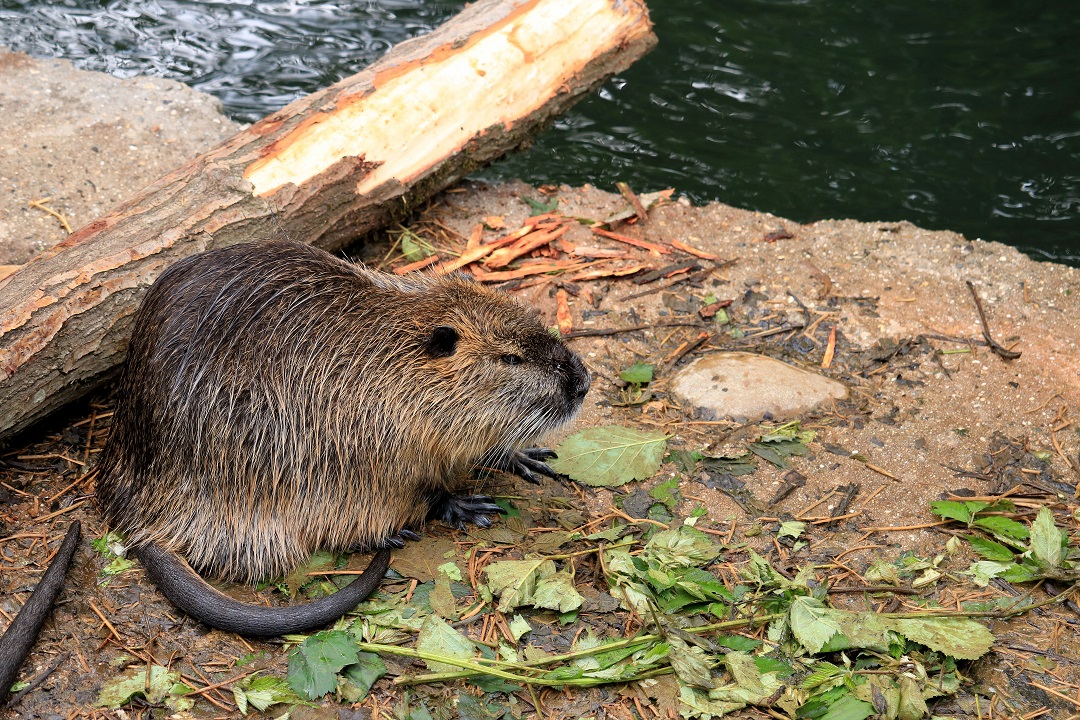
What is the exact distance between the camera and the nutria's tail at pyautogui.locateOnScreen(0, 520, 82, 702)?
7.52 ft

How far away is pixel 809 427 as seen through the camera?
10.8 ft

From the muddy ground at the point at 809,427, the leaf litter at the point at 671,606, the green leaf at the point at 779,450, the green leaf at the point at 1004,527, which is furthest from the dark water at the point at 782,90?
the green leaf at the point at 1004,527

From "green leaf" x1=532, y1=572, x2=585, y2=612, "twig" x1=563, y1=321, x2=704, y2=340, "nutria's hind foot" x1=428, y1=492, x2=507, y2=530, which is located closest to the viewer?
"green leaf" x1=532, y1=572, x2=585, y2=612

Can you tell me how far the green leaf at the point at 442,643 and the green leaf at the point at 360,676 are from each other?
0.11 metres

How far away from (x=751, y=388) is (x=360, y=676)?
5.54 ft

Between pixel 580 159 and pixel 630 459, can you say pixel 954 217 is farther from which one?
pixel 630 459

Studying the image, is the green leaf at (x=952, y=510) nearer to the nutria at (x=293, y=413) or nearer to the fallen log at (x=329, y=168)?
the nutria at (x=293, y=413)

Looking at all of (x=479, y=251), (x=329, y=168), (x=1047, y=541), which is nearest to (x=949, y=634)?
(x=1047, y=541)

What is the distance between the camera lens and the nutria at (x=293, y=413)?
261 centimetres

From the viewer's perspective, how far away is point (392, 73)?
3.87 metres

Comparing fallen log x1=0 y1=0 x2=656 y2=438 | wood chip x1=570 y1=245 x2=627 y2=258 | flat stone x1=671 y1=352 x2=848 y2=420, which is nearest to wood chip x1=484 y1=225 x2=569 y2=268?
wood chip x1=570 y1=245 x2=627 y2=258

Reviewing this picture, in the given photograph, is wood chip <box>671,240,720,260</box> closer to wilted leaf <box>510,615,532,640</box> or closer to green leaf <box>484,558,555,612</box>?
green leaf <box>484,558,555,612</box>

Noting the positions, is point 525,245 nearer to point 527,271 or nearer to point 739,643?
point 527,271

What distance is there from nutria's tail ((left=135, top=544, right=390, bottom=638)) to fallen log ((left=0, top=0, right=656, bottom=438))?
2.33 feet
